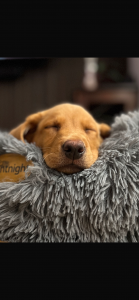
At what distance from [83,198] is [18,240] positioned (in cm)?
23

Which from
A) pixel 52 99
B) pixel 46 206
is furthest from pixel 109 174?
pixel 52 99

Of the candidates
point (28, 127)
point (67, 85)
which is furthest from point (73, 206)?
point (67, 85)

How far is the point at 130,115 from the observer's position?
3.19ft

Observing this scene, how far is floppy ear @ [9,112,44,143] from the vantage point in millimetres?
977

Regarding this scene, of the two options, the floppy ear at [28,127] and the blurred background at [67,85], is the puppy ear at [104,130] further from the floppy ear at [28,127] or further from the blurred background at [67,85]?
the floppy ear at [28,127]

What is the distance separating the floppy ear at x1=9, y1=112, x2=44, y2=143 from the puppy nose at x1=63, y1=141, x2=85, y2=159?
0.89 ft

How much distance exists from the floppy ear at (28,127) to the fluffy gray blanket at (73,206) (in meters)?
0.25

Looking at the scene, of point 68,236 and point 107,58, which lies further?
point 107,58

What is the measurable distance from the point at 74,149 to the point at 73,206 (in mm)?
169

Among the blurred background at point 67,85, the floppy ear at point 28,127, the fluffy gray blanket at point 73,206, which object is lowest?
the fluffy gray blanket at point 73,206

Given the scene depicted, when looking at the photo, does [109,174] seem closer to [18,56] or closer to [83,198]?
[83,198]

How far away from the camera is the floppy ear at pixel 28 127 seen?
977 mm

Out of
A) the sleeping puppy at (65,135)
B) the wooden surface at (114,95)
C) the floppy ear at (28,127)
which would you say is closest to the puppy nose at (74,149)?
the sleeping puppy at (65,135)

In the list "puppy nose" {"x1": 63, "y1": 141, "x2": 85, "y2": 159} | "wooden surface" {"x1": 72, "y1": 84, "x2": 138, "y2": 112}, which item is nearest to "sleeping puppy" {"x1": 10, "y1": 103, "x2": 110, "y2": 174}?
"puppy nose" {"x1": 63, "y1": 141, "x2": 85, "y2": 159}
